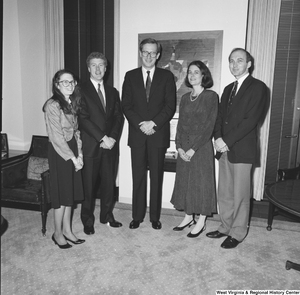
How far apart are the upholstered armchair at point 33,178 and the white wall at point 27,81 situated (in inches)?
8.1

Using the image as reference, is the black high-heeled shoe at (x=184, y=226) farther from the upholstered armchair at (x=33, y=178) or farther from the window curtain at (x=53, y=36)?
the window curtain at (x=53, y=36)

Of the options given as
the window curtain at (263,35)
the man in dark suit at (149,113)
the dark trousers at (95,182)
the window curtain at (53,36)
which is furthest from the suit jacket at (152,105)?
the window curtain at (53,36)

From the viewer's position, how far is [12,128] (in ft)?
7.68

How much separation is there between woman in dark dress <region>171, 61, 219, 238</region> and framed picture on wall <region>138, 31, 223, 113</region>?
2.19ft

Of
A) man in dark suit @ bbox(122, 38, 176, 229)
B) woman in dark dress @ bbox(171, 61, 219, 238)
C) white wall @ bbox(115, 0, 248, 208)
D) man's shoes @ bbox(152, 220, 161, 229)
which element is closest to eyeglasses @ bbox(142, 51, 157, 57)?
man in dark suit @ bbox(122, 38, 176, 229)

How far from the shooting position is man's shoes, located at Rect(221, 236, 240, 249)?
299 cm

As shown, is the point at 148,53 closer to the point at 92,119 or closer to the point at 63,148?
the point at 92,119

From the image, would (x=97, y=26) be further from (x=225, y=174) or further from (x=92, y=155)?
(x=225, y=174)

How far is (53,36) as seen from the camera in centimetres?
471

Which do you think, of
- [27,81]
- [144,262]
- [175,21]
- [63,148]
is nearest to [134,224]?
[144,262]

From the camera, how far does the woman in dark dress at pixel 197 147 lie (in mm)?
3105

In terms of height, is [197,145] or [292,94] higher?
[292,94]

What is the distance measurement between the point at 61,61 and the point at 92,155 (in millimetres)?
2276

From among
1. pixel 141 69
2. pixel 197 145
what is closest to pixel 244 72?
pixel 197 145
